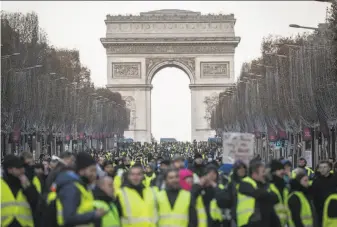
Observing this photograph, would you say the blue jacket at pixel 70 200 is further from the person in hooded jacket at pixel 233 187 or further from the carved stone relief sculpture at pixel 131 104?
the carved stone relief sculpture at pixel 131 104

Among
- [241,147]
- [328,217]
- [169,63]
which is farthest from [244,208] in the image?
[169,63]

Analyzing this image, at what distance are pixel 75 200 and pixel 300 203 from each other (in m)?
4.97

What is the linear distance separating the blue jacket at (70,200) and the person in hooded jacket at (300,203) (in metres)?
4.72

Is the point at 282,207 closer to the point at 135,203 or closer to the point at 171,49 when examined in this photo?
A: the point at 135,203

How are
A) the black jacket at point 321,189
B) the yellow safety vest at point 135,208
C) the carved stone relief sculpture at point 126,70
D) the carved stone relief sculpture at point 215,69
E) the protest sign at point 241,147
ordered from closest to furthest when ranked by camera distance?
the yellow safety vest at point 135,208, the black jacket at point 321,189, the protest sign at point 241,147, the carved stone relief sculpture at point 215,69, the carved stone relief sculpture at point 126,70

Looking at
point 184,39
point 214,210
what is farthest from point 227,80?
point 214,210

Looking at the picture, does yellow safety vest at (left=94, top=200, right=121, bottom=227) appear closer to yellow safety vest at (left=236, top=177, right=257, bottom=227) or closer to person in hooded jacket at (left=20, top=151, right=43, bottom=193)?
yellow safety vest at (left=236, top=177, right=257, bottom=227)

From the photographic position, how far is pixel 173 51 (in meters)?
131


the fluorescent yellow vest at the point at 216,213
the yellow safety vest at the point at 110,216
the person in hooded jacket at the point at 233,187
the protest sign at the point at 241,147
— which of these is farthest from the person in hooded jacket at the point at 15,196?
the protest sign at the point at 241,147

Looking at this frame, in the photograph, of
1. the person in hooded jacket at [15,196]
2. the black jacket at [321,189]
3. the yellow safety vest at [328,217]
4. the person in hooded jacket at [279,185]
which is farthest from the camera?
the black jacket at [321,189]

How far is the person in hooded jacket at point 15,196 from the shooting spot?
568 inches

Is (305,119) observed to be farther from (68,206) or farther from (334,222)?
(68,206)

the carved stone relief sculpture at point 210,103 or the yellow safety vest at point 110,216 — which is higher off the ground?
the carved stone relief sculpture at point 210,103

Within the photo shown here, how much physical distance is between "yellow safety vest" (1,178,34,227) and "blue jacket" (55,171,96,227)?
262 centimetres
